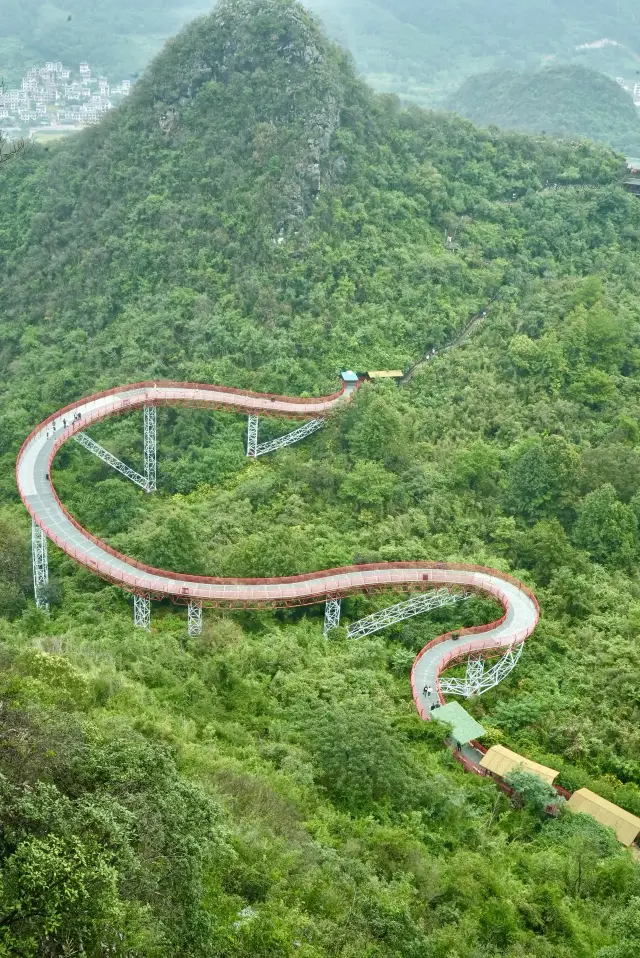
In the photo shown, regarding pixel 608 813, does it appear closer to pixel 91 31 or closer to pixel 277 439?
pixel 277 439

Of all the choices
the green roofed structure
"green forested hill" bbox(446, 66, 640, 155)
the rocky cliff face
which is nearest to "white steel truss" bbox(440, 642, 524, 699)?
the green roofed structure

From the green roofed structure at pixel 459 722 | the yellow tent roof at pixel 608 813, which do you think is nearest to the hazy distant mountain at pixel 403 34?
the green roofed structure at pixel 459 722

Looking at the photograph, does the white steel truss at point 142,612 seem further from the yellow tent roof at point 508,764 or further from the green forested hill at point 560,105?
the green forested hill at point 560,105

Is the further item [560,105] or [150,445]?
[560,105]

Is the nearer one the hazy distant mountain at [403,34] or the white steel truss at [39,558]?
the white steel truss at [39,558]

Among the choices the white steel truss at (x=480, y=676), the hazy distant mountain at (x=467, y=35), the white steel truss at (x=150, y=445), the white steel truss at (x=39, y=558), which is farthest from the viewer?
the hazy distant mountain at (x=467, y=35)

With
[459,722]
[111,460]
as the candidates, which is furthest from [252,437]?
[459,722]

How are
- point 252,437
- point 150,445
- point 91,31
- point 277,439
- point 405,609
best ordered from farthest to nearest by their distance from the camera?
point 91,31
point 277,439
point 252,437
point 150,445
point 405,609

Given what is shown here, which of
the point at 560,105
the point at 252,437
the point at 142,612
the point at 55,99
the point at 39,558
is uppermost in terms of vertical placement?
the point at 560,105
